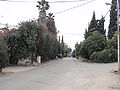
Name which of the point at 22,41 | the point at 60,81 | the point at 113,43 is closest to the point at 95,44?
the point at 113,43

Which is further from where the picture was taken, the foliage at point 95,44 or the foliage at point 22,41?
the foliage at point 95,44

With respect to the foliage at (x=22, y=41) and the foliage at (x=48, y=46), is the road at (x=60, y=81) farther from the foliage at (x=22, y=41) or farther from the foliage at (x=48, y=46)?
the foliage at (x=48, y=46)

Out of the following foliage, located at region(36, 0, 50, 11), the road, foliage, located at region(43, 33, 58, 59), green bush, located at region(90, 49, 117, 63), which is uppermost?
foliage, located at region(36, 0, 50, 11)

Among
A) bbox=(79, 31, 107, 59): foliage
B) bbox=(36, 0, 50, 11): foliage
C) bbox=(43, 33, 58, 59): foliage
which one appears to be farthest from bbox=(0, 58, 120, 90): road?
bbox=(36, 0, 50, 11): foliage

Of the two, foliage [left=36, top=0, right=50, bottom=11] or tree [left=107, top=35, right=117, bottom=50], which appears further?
foliage [left=36, top=0, right=50, bottom=11]

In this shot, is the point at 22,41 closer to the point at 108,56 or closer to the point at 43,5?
the point at 108,56

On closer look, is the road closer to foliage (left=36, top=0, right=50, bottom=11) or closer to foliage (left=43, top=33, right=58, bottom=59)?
foliage (left=43, top=33, right=58, bottom=59)

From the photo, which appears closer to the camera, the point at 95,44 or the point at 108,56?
the point at 108,56

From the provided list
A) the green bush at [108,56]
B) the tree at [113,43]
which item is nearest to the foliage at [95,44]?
the tree at [113,43]

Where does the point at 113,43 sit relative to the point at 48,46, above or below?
above

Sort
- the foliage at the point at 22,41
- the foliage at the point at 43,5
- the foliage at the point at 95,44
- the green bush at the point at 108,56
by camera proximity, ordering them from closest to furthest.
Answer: the foliage at the point at 22,41 < the green bush at the point at 108,56 < the foliage at the point at 95,44 < the foliage at the point at 43,5

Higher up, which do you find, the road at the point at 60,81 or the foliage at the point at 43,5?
the foliage at the point at 43,5

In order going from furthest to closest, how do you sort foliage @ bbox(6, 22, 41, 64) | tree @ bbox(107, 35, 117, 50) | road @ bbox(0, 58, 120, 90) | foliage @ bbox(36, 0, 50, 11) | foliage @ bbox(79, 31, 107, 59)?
1. foliage @ bbox(36, 0, 50, 11)
2. foliage @ bbox(79, 31, 107, 59)
3. tree @ bbox(107, 35, 117, 50)
4. foliage @ bbox(6, 22, 41, 64)
5. road @ bbox(0, 58, 120, 90)

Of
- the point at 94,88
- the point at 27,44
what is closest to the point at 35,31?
the point at 27,44
